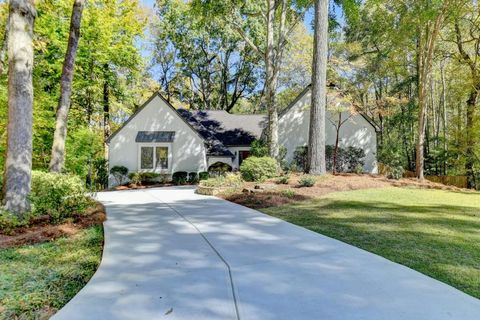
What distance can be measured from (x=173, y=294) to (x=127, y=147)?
17630 mm

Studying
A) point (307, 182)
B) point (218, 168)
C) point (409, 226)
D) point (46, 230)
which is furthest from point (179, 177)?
point (409, 226)

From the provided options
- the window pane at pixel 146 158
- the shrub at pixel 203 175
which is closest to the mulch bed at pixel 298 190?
the shrub at pixel 203 175

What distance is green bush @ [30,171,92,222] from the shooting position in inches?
267

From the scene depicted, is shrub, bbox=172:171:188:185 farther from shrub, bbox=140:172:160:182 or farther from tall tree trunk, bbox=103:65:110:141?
tall tree trunk, bbox=103:65:110:141

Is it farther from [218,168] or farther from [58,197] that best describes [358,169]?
[58,197]

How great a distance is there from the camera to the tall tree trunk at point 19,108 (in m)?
6.79

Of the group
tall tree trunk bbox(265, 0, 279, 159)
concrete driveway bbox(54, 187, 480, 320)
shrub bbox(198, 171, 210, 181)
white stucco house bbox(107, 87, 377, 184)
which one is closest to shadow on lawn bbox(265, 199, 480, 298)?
concrete driveway bbox(54, 187, 480, 320)

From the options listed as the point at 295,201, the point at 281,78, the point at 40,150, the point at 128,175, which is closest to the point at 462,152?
the point at 295,201

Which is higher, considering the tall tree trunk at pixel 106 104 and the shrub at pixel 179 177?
the tall tree trunk at pixel 106 104

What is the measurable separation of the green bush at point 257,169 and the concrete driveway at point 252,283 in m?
7.17

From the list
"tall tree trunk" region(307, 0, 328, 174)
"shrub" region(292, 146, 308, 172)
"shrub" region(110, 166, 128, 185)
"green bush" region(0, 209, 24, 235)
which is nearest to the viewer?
"green bush" region(0, 209, 24, 235)

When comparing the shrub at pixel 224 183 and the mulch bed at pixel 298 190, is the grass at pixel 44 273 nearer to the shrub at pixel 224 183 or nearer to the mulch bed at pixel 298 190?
the mulch bed at pixel 298 190

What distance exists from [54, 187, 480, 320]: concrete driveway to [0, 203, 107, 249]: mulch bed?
95cm

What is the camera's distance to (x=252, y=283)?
3688 millimetres
